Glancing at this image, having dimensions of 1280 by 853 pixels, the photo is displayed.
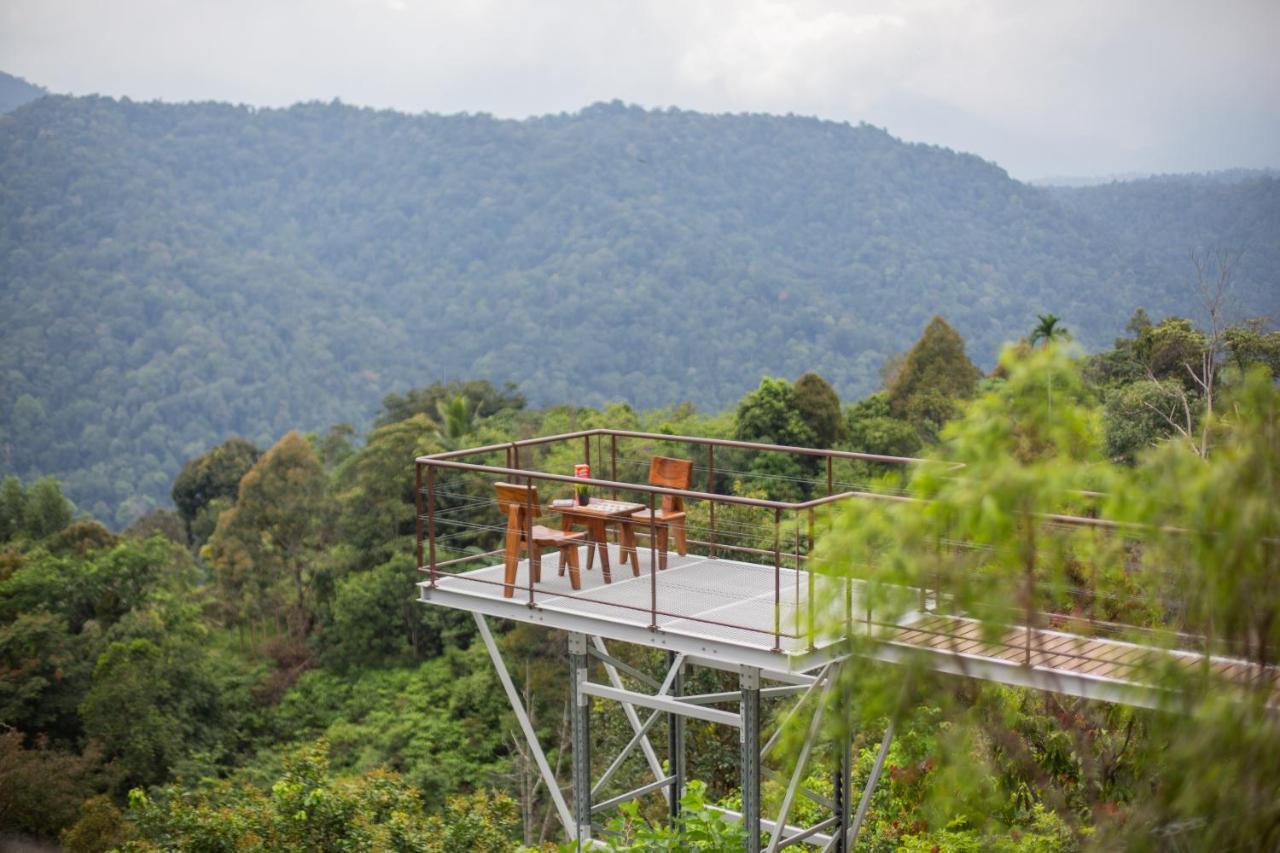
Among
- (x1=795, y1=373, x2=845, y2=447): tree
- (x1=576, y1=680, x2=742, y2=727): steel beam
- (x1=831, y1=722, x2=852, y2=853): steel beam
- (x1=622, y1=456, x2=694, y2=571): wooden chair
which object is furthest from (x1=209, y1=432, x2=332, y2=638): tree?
(x1=831, y1=722, x2=852, y2=853): steel beam

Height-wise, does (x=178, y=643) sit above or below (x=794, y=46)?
below

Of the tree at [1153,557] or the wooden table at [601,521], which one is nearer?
the tree at [1153,557]

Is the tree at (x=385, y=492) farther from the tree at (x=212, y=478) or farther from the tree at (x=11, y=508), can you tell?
the tree at (x=212, y=478)

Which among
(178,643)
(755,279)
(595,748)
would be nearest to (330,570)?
(178,643)

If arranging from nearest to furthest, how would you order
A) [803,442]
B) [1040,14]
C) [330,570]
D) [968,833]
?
[968,833], [803,442], [330,570], [1040,14]

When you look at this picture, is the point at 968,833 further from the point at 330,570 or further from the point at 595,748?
the point at 330,570

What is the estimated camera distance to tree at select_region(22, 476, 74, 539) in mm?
37062

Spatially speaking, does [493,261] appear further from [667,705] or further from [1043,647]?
[1043,647]

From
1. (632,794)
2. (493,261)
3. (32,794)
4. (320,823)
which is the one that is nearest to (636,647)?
(320,823)

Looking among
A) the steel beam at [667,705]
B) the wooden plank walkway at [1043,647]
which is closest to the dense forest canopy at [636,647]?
the wooden plank walkway at [1043,647]

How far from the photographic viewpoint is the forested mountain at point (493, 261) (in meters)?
63.9

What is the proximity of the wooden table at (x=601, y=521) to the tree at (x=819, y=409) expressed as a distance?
22.4 meters

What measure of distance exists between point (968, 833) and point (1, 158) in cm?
9432

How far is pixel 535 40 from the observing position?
81.9 meters
